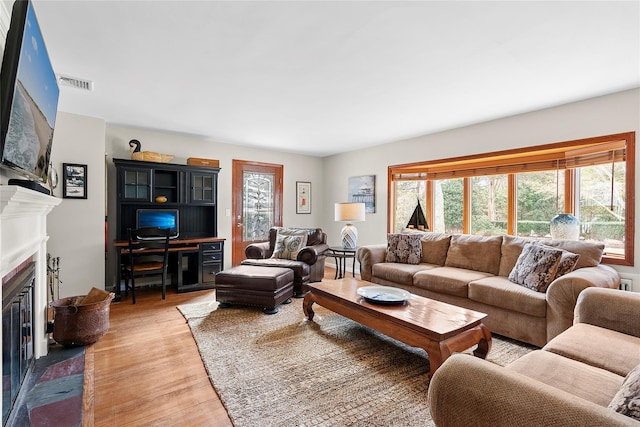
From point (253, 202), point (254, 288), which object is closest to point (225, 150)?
point (253, 202)

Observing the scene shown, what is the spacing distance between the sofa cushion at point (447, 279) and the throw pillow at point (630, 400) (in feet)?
7.06

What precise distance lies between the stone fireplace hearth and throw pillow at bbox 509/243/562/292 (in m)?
3.49

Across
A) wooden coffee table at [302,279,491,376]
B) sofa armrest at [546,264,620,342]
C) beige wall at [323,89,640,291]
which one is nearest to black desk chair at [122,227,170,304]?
wooden coffee table at [302,279,491,376]

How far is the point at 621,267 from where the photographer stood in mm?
2893

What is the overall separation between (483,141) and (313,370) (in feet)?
11.3

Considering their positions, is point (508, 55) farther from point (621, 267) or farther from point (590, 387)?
point (621, 267)

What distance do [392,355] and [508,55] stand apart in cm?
241

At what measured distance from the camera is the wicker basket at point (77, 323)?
245cm

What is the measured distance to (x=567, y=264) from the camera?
8.56 ft

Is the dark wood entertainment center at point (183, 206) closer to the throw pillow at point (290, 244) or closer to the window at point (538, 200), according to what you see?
the throw pillow at point (290, 244)

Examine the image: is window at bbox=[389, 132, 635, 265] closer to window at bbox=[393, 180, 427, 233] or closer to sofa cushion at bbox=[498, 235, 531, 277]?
window at bbox=[393, 180, 427, 233]

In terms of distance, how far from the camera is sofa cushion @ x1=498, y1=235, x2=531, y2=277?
3.16 m

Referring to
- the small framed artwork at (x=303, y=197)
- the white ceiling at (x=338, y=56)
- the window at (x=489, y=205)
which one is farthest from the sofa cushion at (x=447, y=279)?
the small framed artwork at (x=303, y=197)

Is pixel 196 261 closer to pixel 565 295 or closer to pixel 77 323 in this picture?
pixel 77 323
